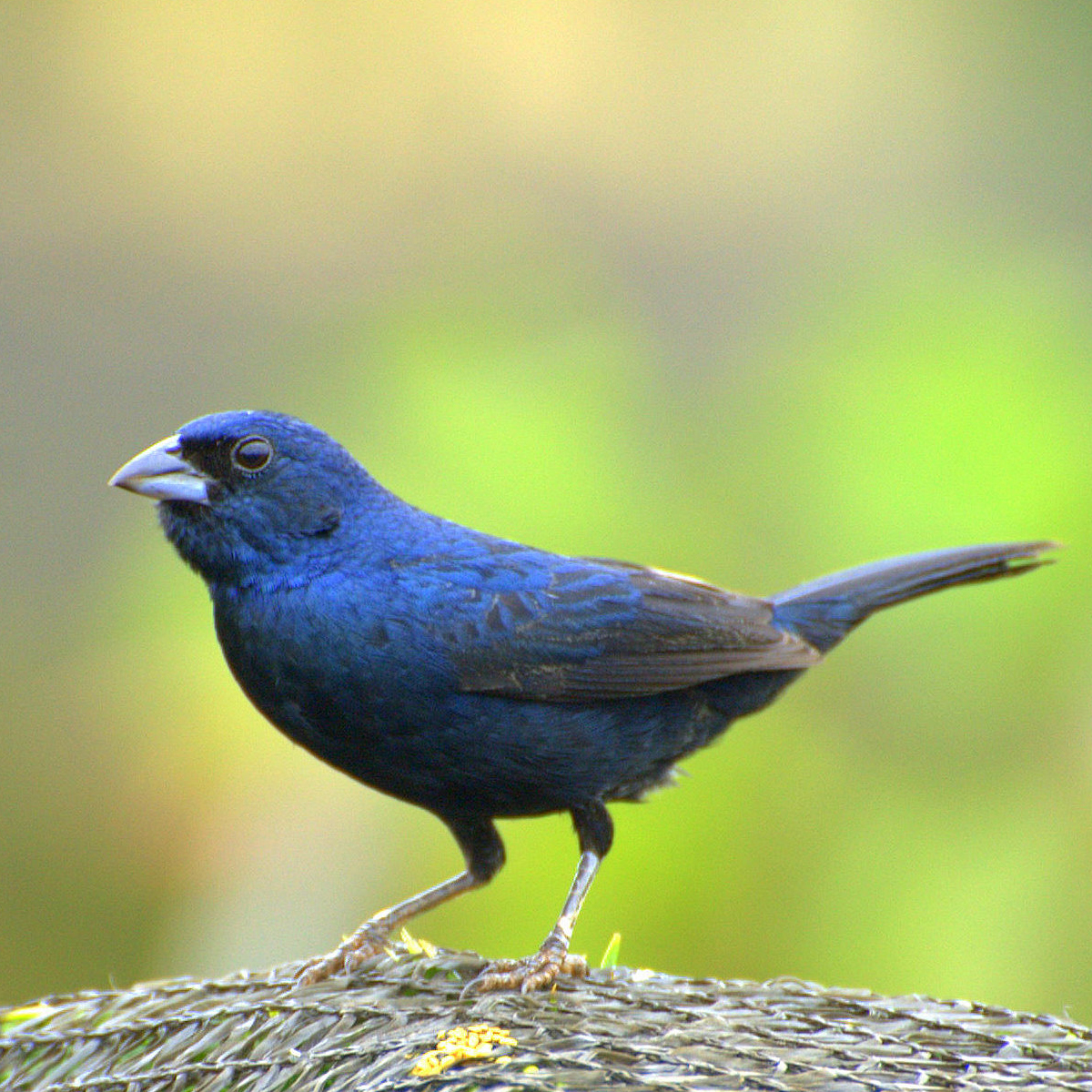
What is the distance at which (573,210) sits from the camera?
407 inches

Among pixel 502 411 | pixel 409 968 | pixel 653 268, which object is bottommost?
pixel 409 968

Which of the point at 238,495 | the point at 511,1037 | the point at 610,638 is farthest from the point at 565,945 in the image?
the point at 238,495

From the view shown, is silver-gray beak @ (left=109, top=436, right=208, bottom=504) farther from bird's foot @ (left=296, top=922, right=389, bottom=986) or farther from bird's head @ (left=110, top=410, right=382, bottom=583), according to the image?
bird's foot @ (left=296, top=922, right=389, bottom=986)

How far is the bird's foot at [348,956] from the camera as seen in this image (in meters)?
3.24

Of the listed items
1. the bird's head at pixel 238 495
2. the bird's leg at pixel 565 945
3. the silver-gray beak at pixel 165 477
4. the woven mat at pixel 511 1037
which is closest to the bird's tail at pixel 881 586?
the bird's leg at pixel 565 945

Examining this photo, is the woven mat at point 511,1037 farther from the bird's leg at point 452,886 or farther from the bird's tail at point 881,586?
the bird's tail at point 881,586

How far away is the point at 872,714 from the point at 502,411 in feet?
7.42

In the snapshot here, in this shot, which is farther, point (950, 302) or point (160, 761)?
point (950, 302)

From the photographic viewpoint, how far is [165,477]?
3.30 m

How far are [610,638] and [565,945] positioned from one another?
0.75 m

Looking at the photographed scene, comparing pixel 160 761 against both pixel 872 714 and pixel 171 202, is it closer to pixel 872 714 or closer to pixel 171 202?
pixel 872 714

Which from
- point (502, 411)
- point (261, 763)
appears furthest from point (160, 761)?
point (502, 411)

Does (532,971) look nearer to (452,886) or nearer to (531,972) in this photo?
(531,972)

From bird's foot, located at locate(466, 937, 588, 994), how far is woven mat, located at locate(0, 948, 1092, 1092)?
52 millimetres
